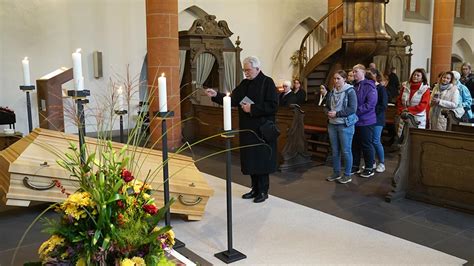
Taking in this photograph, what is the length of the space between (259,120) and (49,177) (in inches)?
82.0

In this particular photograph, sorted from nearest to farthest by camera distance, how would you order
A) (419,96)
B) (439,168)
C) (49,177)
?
(49,177)
(439,168)
(419,96)

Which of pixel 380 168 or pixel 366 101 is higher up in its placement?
pixel 366 101

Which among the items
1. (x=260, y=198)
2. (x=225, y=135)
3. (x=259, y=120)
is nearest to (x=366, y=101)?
(x=259, y=120)

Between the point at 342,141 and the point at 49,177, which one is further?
the point at 342,141

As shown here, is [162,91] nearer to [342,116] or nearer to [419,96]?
[342,116]

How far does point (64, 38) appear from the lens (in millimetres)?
9859

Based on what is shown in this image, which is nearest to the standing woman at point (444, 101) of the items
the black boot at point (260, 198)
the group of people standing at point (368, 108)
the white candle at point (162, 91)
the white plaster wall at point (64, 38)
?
the group of people standing at point (368, 108)

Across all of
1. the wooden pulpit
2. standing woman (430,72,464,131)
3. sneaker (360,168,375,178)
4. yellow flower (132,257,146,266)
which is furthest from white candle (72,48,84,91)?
standing woman (430,72,464,131)

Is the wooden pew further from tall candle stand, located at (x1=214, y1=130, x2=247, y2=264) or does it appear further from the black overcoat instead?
tall candle stand, located at (x1=214, y1=130, x2=247, y2=264)

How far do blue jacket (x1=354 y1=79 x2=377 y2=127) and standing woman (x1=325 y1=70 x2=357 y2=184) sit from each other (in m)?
0.32

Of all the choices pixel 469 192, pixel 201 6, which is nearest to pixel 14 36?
pixel 201 6

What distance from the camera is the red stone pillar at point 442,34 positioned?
14633mm

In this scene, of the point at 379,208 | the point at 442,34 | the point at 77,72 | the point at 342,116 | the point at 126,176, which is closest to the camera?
the point at 126,176

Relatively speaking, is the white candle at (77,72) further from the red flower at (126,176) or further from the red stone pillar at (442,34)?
the red stone pillar at (442,34)
